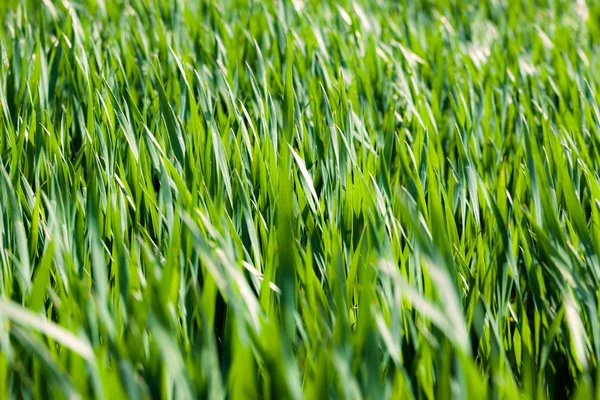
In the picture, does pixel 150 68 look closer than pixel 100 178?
No

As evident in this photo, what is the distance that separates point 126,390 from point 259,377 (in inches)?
7.5

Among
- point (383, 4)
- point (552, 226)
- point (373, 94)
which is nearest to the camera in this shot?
point (552, 226)

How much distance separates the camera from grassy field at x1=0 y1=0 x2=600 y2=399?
0.60m

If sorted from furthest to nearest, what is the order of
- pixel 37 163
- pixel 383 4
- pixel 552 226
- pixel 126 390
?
pixel 383 4, pixel 37 163, pixel 552 226, pixel 126 390

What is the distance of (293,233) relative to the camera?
78 cm

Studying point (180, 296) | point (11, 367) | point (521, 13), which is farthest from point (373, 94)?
point (521, 13)

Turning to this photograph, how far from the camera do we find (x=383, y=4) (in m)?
2.62

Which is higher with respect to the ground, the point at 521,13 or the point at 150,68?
the point at 150,68

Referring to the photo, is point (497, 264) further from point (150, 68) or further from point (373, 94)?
point (150, 68)

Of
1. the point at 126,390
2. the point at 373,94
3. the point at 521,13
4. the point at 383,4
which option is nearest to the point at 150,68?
the point at 373,94

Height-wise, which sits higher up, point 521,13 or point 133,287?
point 133,287

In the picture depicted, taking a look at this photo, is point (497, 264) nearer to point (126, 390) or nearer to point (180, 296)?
point (180, 296)

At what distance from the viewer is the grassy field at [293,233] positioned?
60 cm

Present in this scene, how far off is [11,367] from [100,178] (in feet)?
1.24
